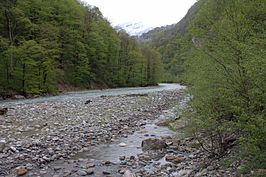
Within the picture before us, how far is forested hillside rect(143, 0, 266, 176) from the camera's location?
12.1 ft

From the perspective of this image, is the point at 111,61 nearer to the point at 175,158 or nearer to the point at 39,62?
the point at 39,62

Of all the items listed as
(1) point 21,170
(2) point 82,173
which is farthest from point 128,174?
(1) point 21,170

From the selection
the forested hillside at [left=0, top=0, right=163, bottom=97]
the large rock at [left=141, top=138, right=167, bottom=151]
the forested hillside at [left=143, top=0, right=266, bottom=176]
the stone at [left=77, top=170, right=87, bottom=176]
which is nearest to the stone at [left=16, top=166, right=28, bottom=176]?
the stone at [left=77, top=170, right=87, bottom=176]

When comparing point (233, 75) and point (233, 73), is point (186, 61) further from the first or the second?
point (233, 75)

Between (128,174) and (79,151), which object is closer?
(128,174)

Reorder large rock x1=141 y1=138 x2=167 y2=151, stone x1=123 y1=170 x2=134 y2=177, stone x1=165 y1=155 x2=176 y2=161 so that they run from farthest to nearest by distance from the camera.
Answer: large rock x1=141 y1=138 x2=167 y2=151
stone x1=165 y1=155 x2=176 y2=161
stone x1=123 y1=170 x2=134 y2=177

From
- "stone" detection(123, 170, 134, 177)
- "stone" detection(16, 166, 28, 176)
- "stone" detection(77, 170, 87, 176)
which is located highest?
"stone" detection(16, 166, 28, 176)

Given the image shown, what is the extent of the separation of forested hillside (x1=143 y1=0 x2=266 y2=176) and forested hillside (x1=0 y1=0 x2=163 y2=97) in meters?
22.7

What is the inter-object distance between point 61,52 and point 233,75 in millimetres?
30065

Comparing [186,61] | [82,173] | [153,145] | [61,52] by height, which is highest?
[61,52]

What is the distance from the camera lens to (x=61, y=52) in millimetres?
30469

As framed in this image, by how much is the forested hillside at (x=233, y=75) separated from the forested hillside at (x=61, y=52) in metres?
22.7

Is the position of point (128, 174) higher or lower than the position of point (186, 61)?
lower

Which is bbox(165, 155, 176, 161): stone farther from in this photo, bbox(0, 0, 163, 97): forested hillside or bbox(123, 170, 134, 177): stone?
bbox(0, 0, 163, 97): forested hillside
